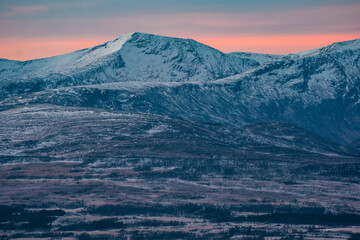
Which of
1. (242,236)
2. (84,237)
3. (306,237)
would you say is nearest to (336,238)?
(306,237)

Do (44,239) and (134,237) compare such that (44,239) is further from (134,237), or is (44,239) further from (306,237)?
(306,237)

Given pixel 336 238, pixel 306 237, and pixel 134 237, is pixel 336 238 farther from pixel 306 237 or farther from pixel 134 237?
pixel 134 237

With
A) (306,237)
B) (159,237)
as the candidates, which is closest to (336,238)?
(306,237)

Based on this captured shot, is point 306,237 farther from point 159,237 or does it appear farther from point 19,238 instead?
point 19,238

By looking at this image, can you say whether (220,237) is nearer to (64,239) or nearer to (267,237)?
(267,237)

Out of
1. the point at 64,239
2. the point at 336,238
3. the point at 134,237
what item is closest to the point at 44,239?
the point at 64,239

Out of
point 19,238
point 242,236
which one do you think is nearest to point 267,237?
point 242,236
